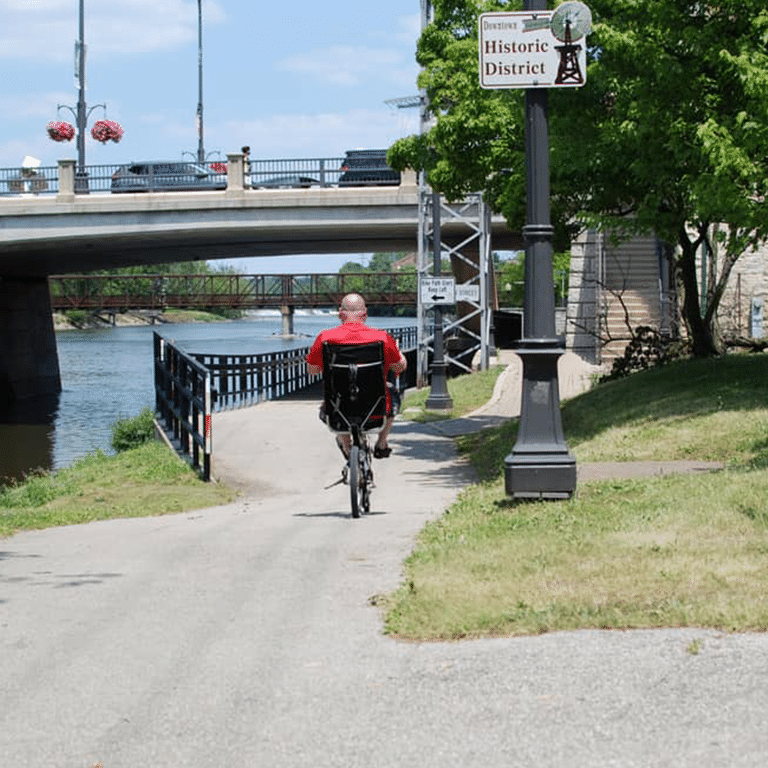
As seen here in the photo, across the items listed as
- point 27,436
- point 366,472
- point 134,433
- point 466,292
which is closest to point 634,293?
point 466,292

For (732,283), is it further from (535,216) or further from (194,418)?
(535,216)

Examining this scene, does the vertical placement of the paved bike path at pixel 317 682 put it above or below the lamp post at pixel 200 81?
below

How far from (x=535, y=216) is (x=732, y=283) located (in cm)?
2425

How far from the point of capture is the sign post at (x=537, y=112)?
9.48 metres

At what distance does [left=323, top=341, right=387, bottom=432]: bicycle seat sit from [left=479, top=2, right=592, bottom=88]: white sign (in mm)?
2227

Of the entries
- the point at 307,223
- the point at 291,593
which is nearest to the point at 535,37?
the point at 291,593

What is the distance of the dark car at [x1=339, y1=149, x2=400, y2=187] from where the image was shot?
39.5 metres

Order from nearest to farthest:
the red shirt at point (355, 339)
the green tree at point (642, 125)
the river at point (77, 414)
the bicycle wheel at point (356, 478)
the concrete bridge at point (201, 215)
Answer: the red shirt at point (355, 339), the bicycle wheel at point (356, 478), the green tree at point (642, 125), the river at point (77, 414), the concrete bridge at point (201, 215)

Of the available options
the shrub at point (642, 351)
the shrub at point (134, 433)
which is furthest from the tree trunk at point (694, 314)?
the shrub at point (134, 433)

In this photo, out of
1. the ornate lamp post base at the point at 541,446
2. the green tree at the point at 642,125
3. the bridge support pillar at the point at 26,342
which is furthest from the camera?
the bridge support pillar at the point at 26,342

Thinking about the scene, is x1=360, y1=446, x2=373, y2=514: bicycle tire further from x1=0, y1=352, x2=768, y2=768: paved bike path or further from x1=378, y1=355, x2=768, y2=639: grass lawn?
x1=0, y1=352, x2=768, y2=768: paved bike path

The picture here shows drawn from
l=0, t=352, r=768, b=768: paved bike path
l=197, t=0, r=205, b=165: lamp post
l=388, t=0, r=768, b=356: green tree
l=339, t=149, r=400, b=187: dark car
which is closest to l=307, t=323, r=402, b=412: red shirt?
l=0, t=352, r=768, b=768: paved bike path

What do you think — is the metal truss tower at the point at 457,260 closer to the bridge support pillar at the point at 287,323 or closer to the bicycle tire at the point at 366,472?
the bicycle tire at the point at 366,472

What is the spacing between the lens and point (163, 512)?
43.3ft
